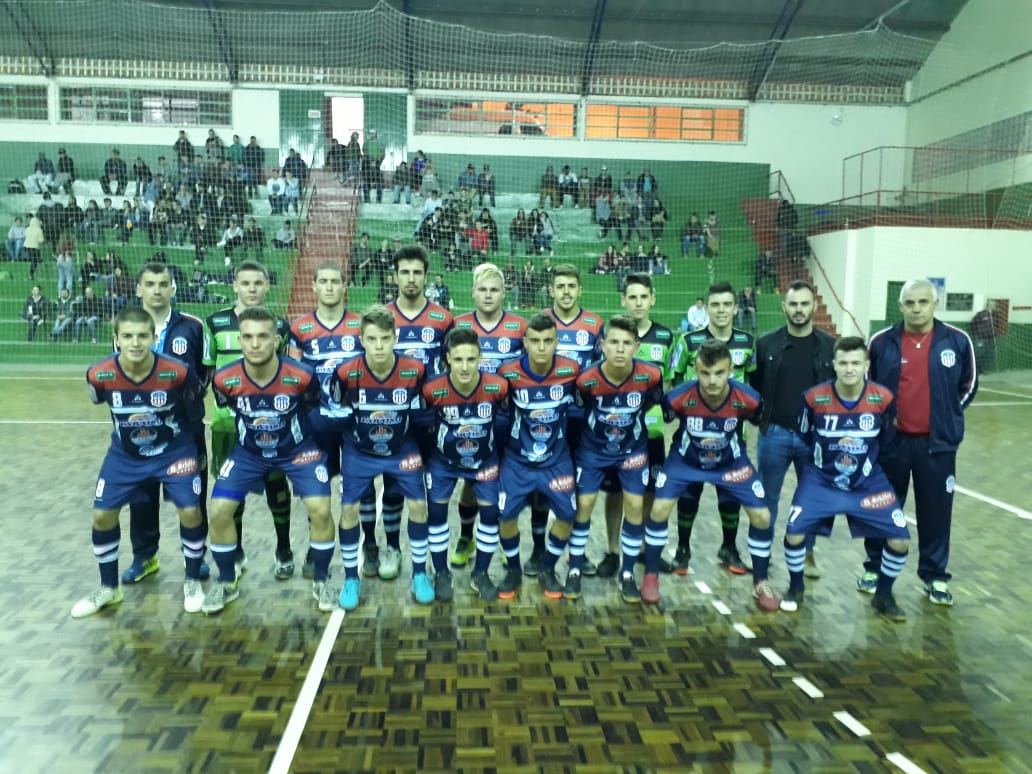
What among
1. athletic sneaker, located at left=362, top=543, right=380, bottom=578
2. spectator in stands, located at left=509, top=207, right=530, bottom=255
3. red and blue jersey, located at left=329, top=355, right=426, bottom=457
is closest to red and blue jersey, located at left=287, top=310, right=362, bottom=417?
red and blue jersey, located at left=329, top=355, right=426, bottom=457

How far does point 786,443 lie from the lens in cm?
519

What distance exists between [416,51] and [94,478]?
16301 millimetres

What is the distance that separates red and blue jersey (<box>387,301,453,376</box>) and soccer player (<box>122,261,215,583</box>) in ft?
4.08

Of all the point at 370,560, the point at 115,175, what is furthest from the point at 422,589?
the point at 115,175

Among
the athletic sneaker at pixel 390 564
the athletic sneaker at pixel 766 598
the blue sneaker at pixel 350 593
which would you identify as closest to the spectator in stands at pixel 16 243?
the athletic sneaker at pixel 390 564

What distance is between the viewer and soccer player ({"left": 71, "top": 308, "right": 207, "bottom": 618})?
4500mm

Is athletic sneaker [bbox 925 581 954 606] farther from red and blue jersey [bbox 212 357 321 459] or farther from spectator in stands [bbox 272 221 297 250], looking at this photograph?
spectator in stands [bbox 272 221 297 250]

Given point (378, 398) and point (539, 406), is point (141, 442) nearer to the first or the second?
point (378, 398)

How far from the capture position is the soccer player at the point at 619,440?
486cm

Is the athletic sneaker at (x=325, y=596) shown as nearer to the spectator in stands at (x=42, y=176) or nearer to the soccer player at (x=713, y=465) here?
the soccer player at (x=713, y=465)

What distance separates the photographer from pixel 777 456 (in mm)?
5234

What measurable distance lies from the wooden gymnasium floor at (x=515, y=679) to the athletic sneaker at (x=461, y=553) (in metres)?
0.25

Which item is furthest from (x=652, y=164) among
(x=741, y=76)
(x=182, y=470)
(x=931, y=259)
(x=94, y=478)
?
(x=182, y=470)

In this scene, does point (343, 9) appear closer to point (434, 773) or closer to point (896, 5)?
point (896, 5)
